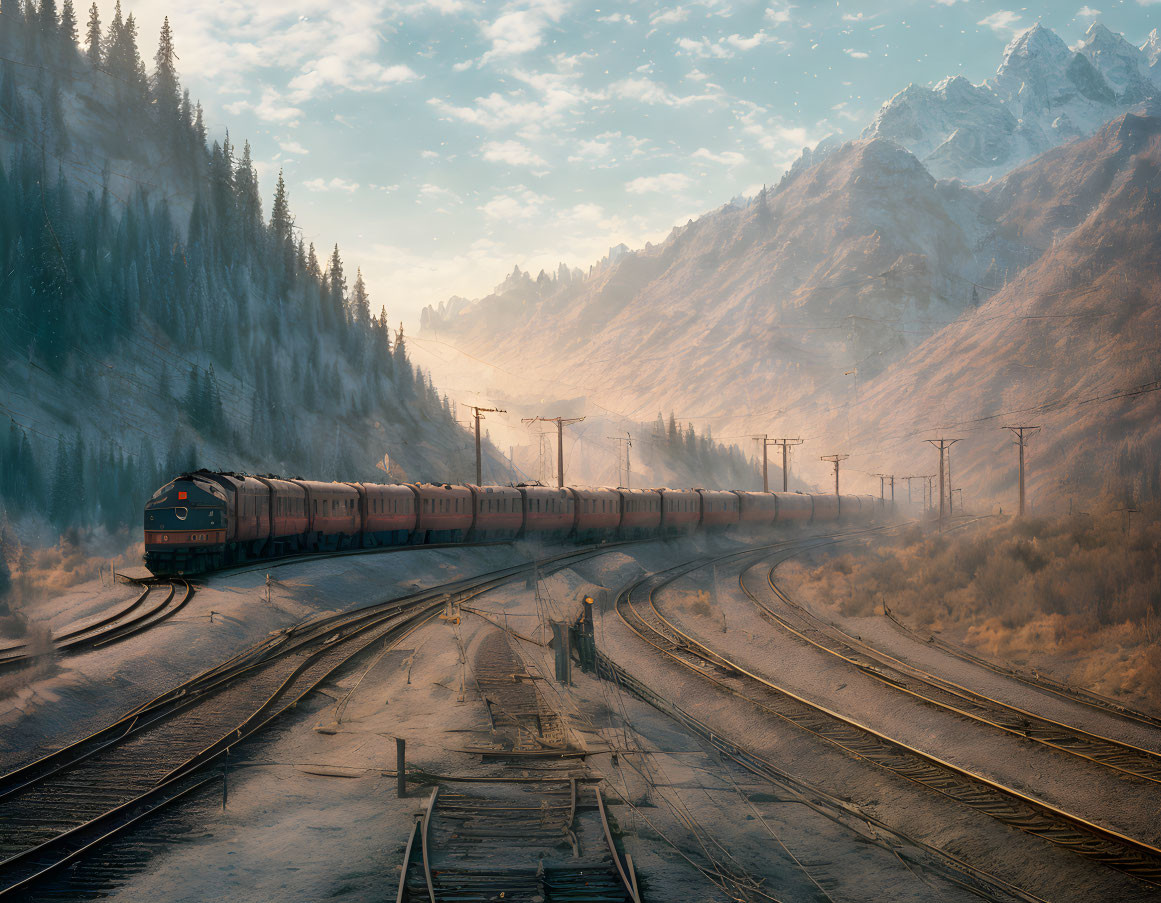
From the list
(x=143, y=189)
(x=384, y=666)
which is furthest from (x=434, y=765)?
(x=143, y=189)

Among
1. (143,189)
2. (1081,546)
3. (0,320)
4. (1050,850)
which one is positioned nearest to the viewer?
(1050,850)

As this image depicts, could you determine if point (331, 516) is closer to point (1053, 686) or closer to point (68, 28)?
point (1053, 686)

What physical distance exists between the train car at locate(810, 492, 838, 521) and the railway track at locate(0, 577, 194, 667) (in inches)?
2806

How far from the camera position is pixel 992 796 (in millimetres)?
12820

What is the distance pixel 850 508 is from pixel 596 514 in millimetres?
51663

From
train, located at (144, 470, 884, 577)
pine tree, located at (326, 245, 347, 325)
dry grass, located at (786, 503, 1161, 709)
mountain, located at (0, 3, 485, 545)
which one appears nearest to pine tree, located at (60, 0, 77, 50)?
mountain, located at (0, 3, 485, 545)

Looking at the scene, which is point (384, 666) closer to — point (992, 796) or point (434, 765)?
point (434, 765)

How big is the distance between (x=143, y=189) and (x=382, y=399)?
4097 centimetres

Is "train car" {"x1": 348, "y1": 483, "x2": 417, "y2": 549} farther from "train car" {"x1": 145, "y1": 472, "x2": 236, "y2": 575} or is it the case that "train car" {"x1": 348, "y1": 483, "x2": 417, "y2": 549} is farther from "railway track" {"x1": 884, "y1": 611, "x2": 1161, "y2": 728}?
"railway track" {"x1": 884, "y1": 611, "x2": 1161, "y2": 728}

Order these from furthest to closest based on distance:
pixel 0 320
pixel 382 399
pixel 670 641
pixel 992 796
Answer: pixel 382 399 < pixel 0 320 < pixel 670 641 < pixel 992 796

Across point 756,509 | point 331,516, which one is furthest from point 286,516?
point 756,509

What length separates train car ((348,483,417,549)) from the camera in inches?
1869

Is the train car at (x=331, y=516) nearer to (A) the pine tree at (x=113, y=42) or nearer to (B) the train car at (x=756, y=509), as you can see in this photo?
(B) the train car at (x=756, y=509)

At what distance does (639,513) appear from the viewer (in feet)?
212
